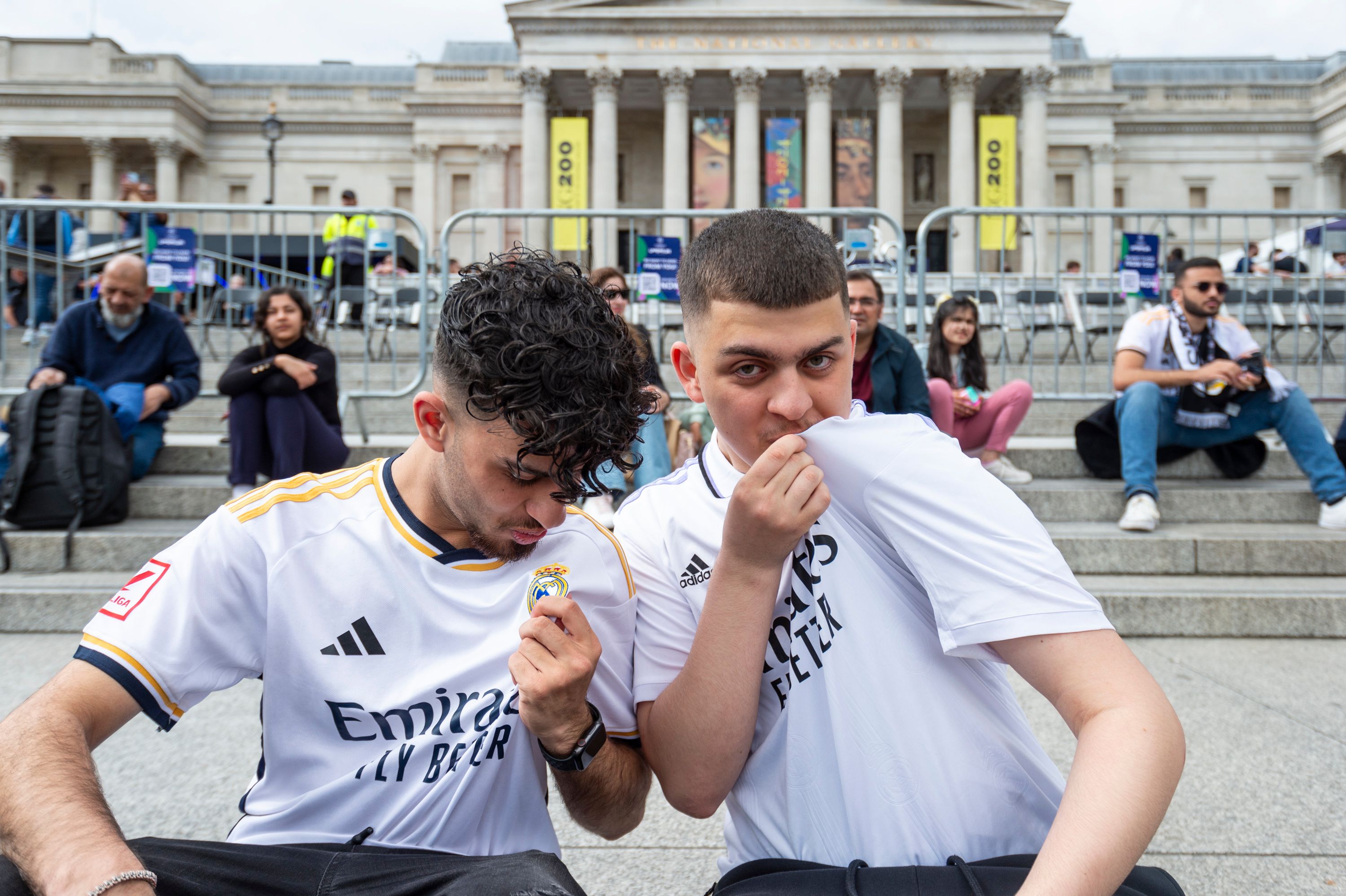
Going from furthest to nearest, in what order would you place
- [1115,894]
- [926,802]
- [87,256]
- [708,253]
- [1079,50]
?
[1079,50] < [87,256] < [708,253] < [926,802] < [1115,894]

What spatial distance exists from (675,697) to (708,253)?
2.30ft

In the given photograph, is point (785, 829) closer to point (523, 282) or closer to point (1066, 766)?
point (523, 282)

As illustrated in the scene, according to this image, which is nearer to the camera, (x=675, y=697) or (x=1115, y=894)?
(x=1115, y=894)

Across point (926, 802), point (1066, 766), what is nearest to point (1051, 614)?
point (926, 802)

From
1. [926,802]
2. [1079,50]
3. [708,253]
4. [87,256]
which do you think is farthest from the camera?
[1079,50]

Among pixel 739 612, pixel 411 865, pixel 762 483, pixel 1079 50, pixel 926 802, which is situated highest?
pixel 1079 50

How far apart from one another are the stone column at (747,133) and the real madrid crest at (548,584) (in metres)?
38.5

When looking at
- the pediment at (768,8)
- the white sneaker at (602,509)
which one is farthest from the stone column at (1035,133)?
the white sneaker at (602,509)

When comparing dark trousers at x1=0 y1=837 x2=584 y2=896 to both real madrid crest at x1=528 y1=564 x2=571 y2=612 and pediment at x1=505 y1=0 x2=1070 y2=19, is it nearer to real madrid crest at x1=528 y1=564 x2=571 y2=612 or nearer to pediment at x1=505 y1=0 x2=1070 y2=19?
real madrid crest at x1=528 y1=564 x2=571 y2=612

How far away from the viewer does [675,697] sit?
138 cm

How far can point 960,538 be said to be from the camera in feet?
3.97

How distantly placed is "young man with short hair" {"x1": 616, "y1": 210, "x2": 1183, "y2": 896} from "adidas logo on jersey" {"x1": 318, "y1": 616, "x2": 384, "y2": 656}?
41 cm

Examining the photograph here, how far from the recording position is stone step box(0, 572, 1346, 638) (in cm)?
431

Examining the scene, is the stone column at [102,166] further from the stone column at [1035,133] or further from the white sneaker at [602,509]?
the white sneaker at [602,509]
